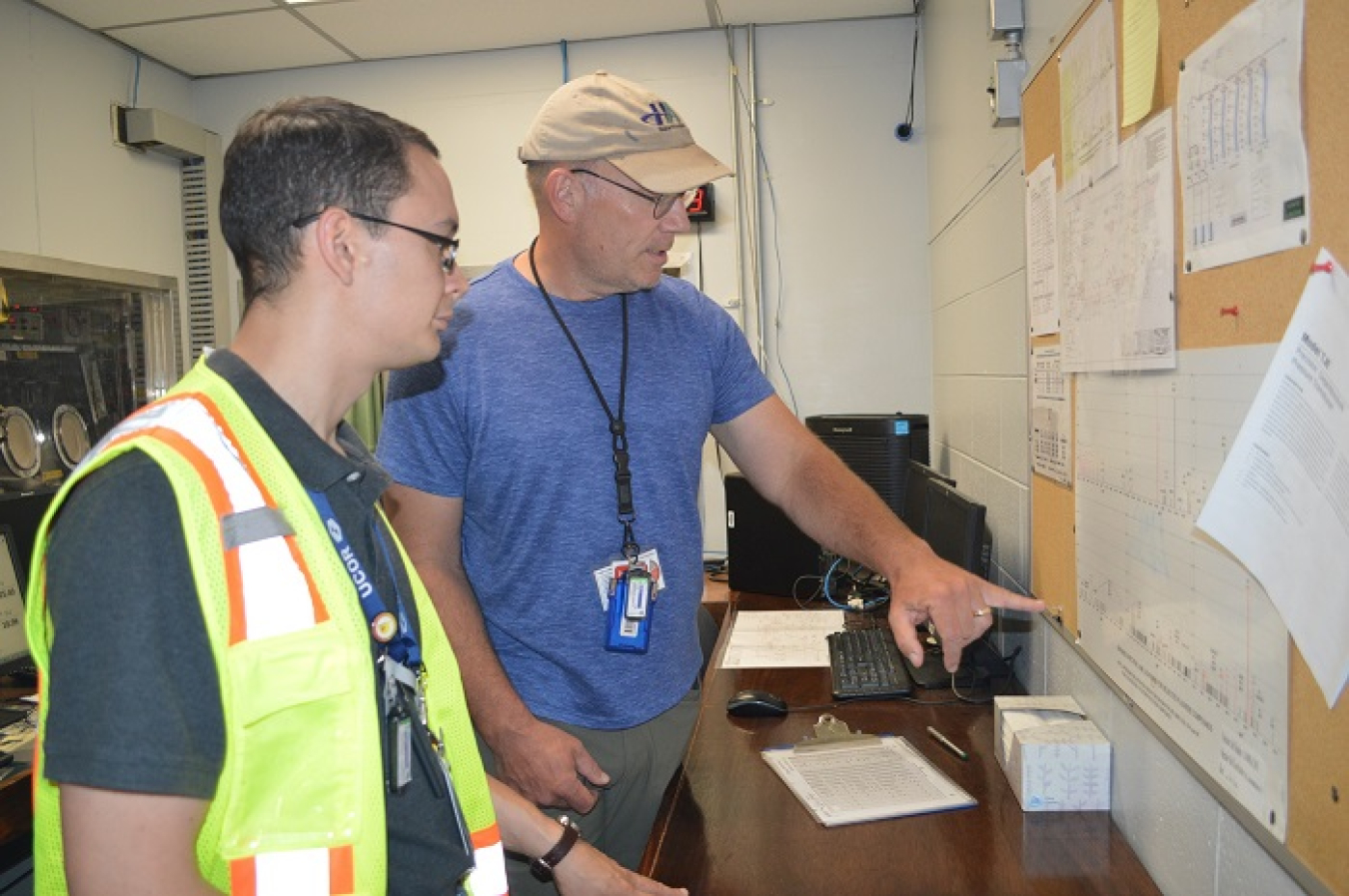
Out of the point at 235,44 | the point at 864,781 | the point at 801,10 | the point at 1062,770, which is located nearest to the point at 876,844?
the point at 864,781

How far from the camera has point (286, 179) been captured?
97 cm

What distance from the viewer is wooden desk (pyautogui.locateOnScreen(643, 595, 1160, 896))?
121cm

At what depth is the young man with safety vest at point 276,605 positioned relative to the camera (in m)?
0.72

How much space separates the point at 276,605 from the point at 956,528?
1438mm

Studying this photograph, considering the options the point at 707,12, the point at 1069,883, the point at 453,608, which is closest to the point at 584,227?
the point at 453,608

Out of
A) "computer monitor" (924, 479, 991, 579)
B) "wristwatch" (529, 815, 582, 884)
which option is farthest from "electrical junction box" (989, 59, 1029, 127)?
"wristwatch" (529, 815, 582, 884)

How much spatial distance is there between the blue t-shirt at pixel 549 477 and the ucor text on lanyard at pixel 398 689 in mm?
601

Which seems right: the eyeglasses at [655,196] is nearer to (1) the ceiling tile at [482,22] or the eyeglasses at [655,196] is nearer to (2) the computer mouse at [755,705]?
(2) the computer mouse at [755,705]

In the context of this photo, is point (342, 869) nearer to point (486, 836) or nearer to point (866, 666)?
point (486, 836)

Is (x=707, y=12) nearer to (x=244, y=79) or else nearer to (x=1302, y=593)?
(x=244, y=79)

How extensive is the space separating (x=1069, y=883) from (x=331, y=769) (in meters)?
0.89

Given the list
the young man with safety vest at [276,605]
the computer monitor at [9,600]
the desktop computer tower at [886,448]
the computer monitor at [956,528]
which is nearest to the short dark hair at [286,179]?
the young man with safety vest at [276,605]

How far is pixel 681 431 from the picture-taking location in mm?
1716

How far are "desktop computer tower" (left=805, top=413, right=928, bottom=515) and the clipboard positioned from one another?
134cm
